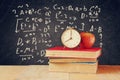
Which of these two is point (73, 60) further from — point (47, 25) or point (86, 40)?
point (47, 25)

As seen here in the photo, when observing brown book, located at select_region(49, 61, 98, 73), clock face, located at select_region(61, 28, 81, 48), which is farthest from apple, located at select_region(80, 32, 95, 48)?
brown book, located at select_region(49, 61, 98, 73)

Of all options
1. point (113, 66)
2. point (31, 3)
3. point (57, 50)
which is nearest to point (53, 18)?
point (31, 3)

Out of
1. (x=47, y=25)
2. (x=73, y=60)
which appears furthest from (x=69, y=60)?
(x=47, y=25)

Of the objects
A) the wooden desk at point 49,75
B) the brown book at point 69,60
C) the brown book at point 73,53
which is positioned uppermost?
the brown book at point 73,53

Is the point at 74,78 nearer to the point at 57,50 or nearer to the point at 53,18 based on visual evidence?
the point at 57,50

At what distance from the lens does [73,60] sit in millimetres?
1516

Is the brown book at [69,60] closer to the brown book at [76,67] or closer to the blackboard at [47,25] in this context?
the brown book at [76,67]

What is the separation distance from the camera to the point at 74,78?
4.51 ft

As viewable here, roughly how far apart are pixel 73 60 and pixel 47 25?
44 centimetres

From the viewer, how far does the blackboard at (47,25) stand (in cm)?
182

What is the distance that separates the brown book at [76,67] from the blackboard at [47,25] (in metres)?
0.33

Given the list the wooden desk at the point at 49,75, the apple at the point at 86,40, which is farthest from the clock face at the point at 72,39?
the wooden desk at the point at 49,75

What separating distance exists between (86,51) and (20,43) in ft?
1.89

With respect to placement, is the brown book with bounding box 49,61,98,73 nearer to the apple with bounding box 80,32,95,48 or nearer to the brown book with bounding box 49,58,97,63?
the brown book with bounding box 49,58,97,63
